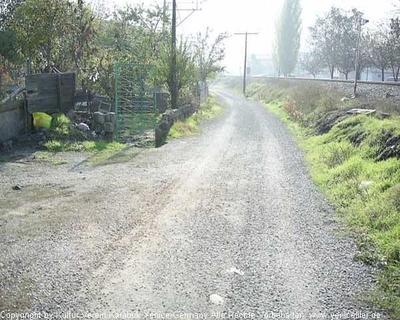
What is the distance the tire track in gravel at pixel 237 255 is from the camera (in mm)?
4426

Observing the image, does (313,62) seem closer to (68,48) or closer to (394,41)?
(394,41)

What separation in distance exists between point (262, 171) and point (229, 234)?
4715 millimetres

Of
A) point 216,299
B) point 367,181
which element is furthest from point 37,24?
point 216,299

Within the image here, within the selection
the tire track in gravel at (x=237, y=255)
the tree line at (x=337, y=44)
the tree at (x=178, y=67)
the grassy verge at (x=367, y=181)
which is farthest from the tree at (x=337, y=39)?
the tire track in gravel at (x=237, y=255)

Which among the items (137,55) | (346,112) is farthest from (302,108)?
(137,55)

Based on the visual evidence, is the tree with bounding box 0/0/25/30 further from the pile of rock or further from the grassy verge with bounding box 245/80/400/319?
the grassy verge with bounding box 245/80/400/319

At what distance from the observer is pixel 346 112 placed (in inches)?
665

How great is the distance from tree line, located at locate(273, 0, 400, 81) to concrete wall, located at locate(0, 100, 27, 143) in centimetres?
1803

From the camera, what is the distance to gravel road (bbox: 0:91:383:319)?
14.4 feet

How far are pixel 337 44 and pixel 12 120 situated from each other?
160 ft

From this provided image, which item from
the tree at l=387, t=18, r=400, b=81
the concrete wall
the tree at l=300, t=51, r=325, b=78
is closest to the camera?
the concrete wall

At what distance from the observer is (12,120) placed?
40.5 feet

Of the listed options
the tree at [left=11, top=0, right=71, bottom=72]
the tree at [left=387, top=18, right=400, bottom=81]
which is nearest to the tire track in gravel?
the tree at [left=11, top=0, right=71, bottom=72]

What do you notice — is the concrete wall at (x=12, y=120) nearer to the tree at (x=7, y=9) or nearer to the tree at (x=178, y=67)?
the tree at (x=7, y=9)
